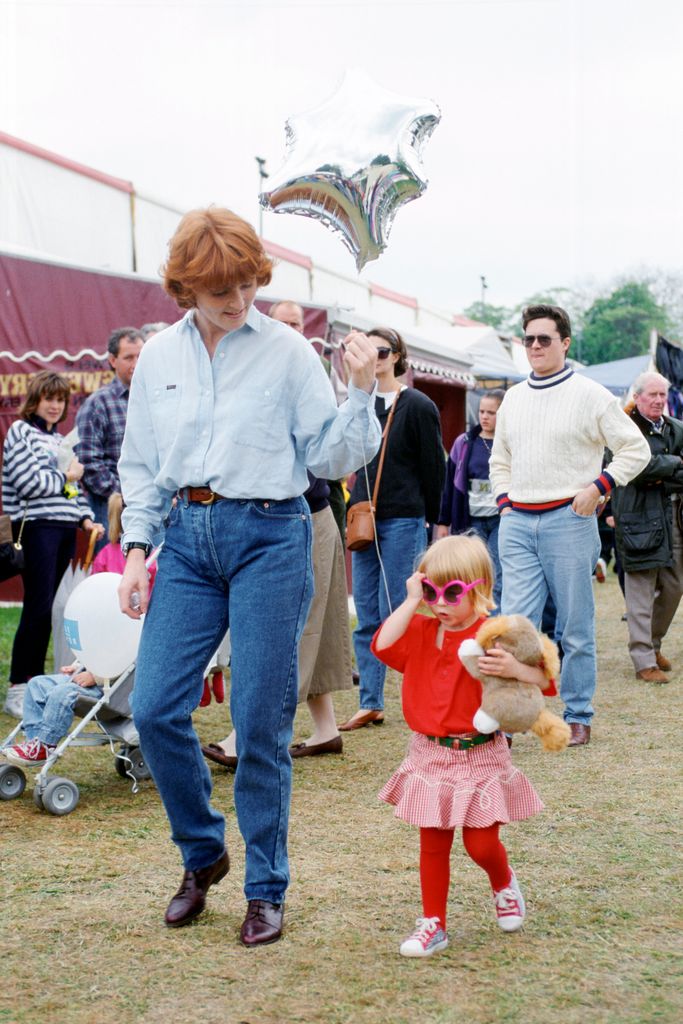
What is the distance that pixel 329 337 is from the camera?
9859 millimetres

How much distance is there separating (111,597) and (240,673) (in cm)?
183

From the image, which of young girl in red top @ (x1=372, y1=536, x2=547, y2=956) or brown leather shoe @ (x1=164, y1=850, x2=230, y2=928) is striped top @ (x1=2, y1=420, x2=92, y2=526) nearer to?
brown leather shoe @ (x1=164, y1=850, x2=230, y2=928)

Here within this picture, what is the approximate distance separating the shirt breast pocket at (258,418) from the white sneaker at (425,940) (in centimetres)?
131

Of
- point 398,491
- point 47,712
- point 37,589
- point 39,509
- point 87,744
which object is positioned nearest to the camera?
point 47,712

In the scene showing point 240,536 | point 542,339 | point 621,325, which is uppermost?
point 621,325

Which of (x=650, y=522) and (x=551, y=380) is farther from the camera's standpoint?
(x=650, y=522)

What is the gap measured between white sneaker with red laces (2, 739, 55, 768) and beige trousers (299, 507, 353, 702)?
3.83 ft

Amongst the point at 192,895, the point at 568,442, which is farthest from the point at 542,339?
the point at 192,895

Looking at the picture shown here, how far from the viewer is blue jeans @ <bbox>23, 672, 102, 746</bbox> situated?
495 centimetres

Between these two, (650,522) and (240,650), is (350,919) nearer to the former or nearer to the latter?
(240,650)

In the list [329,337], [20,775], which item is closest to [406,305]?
[329,337]

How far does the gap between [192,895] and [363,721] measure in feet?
10.1

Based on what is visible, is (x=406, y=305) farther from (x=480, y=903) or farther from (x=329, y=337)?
(x=480, y=903)

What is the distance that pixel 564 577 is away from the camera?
5.68m
